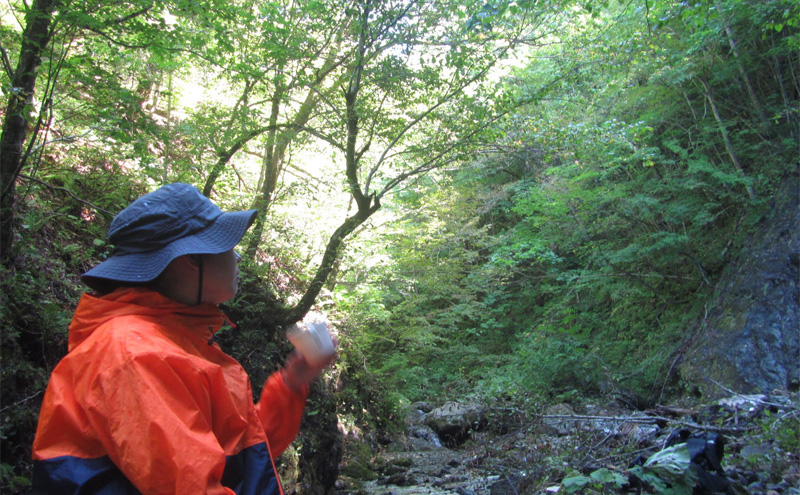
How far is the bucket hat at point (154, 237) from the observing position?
1.27 meters

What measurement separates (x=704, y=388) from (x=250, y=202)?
754cm

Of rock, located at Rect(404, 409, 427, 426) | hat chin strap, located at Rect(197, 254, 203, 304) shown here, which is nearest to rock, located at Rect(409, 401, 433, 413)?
rock, located at Rect(404, 409, 427, 426)

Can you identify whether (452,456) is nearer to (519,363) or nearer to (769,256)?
(519,363)

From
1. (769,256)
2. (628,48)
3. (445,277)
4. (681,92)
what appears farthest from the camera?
(445,277)

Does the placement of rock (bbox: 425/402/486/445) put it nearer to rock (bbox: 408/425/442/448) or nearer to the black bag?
rock (bbox: 408/425/442/448)

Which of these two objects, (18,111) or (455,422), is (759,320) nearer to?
(455,422)

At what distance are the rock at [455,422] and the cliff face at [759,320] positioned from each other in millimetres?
3719

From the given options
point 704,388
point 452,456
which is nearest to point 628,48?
point 704,388

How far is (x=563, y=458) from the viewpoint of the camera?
145 inches

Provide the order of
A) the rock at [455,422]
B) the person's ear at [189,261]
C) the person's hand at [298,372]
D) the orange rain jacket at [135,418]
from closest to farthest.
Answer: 1. the orange rain jacket at [135,418]
2. the person's ear at [189,261]
3. the person's hand at [298,372]
4. the rock at [455,422]

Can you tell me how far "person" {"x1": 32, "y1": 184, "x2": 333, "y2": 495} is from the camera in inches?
38.8

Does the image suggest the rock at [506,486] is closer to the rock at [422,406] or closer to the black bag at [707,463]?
the black bag at [707,463]

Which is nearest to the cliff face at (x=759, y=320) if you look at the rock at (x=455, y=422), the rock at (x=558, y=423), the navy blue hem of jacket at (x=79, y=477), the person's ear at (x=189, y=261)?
the rock at (x=558, y=423)

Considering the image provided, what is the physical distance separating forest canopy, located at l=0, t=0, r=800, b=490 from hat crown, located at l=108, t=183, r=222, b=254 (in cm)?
270
